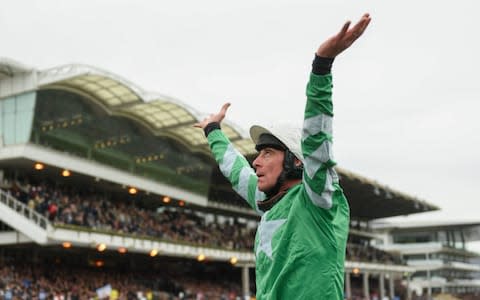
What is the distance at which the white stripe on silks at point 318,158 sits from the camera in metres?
2.63

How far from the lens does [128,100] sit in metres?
28.1

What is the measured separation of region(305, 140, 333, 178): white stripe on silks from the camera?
8.63ft

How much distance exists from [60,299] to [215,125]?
19.7 metres

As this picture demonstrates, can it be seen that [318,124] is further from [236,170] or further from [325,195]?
[236,170]

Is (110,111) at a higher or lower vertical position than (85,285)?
higher

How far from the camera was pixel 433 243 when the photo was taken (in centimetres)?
8181

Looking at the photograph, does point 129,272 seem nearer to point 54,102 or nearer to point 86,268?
point 86,268

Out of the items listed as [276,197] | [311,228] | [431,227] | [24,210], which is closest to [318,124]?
[311,228]

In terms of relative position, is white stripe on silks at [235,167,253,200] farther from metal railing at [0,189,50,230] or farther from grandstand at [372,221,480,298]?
grandstand at [372,221,480,298]

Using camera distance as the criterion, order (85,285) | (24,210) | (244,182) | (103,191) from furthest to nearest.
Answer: (103,191)
(85,285)
(24,210)
(244,182)

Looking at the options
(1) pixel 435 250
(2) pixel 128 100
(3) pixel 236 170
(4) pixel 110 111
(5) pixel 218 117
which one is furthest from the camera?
(1) pixel 435 250

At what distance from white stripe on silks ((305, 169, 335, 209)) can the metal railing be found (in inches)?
881

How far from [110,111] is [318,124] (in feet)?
88.6

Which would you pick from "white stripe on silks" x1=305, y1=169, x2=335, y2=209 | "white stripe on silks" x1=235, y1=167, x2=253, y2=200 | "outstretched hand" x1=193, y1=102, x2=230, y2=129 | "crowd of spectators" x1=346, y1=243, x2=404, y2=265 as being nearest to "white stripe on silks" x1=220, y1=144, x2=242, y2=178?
"white stripe on silks" x1=235, y1=167, x2=253, y2=200
